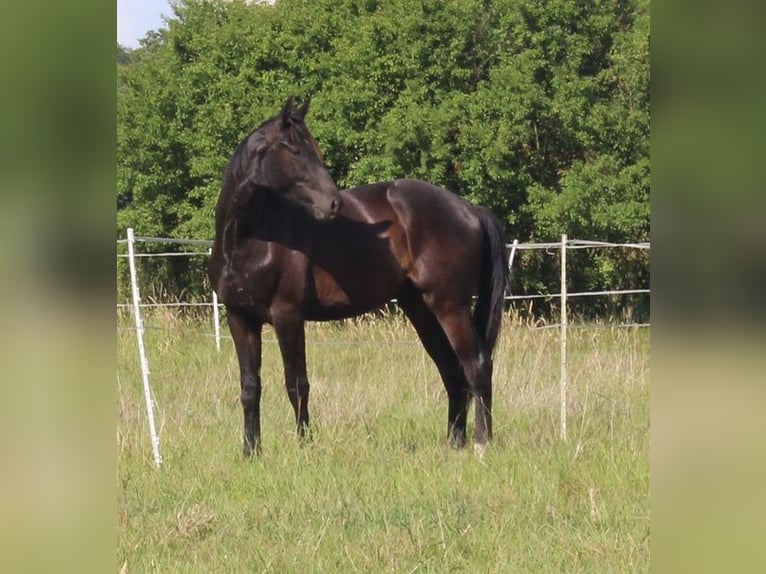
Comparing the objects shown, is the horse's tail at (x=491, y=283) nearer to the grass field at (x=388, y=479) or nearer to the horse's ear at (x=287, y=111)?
the grass field at (x=388, y=479)

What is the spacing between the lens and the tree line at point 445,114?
54.7 feet

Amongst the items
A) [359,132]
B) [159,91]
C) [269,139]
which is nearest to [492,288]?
[269,139]

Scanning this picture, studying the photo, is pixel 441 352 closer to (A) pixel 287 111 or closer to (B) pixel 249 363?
(B) pixel 249 363

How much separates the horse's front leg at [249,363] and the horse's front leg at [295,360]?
0.62 ft

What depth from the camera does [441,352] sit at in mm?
6852

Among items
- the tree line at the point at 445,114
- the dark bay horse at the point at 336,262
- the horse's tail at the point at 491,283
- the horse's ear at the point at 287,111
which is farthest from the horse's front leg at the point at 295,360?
the tree line at the point at 445,114

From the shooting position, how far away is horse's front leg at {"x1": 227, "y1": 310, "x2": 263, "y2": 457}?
5984mm

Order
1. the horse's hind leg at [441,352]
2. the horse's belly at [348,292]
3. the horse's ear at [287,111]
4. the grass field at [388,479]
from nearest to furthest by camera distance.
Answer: the grass field at [388,479]
the horse's ear at [287,111]
the horse's belly at [348,292]
the horse's hind leg at [441,352]

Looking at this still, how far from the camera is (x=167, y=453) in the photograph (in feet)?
18.1

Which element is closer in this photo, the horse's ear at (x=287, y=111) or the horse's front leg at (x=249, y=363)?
the horse's ear at (x=287, y=111)

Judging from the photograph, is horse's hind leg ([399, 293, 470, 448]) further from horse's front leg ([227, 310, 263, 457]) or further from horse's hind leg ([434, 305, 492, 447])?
horse's front leg ([227, 310, 263, 457])
